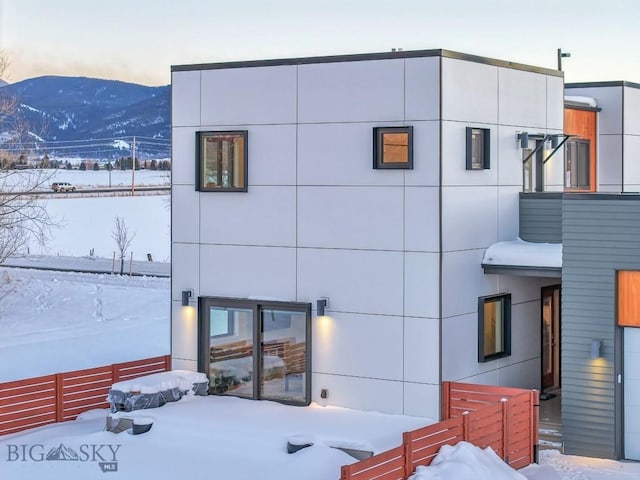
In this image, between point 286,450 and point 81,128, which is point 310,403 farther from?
point 81,128

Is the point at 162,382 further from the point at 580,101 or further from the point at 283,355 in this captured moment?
the point at 580,101

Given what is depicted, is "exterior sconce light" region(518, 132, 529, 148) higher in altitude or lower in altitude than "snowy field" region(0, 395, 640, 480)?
higher

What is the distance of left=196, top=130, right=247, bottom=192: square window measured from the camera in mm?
18516

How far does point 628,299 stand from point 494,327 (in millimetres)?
2880

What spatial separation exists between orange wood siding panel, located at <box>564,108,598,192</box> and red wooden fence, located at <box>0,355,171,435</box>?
10.7 meters

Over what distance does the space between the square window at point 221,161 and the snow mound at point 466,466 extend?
19.9ft

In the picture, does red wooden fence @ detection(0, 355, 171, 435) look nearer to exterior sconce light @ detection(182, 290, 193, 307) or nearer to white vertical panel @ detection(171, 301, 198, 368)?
white vertical panel @ detection(171, 301, 198, 368)

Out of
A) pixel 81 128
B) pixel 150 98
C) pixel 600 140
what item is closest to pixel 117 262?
pixel 600 140

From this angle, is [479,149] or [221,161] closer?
[479,149]

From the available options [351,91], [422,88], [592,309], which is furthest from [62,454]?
[592,309]

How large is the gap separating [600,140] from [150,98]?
18006cm

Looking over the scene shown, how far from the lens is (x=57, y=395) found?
18.0 metres

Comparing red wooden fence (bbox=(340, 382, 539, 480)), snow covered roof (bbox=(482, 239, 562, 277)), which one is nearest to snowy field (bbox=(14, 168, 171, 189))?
snow covered roof (bbox=(482, 239, 562, 277))

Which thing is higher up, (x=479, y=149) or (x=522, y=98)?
(x=522, y=98)
